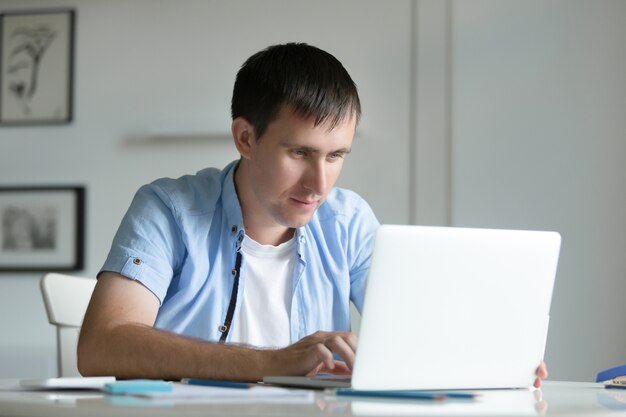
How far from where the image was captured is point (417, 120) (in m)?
3.52

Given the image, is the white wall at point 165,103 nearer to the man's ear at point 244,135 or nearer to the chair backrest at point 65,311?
the chair backrest at point 65,311

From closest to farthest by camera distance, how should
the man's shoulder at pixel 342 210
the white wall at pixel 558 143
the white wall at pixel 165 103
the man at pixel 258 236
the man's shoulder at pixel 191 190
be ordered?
the man at pixel 258 236
the man's shoulder at pixel 191 190
the man's shoulder at pixel 342 210
the white wall at pixel 558 143
the white wall at pixel 165 103

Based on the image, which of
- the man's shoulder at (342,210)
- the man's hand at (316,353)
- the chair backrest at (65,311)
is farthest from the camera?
the chair backrest at (65,311)

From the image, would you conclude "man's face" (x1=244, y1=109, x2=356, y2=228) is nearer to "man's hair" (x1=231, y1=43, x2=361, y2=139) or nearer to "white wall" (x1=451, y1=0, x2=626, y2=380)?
"man's hair" (x1=231, y1=43, x2=361, y2=139)

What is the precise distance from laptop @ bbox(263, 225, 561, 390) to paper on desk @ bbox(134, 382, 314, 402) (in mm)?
115

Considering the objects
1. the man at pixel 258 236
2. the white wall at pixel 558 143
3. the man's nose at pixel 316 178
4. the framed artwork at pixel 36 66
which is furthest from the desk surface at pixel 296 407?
the framed artwork at pixel 36 66

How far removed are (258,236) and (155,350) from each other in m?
0.52

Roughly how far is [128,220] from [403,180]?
187cm

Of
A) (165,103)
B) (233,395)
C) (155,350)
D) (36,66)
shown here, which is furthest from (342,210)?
(36,66)

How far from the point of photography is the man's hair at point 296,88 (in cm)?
178

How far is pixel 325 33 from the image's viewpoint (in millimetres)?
3629

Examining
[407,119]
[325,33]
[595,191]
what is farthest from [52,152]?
[595,191]

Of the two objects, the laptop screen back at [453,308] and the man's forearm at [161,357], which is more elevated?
the laptop screen back at [453,308]

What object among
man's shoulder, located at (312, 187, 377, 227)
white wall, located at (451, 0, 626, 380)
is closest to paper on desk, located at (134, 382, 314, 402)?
man's shoulder, located at (312, 187, 377, 227)
